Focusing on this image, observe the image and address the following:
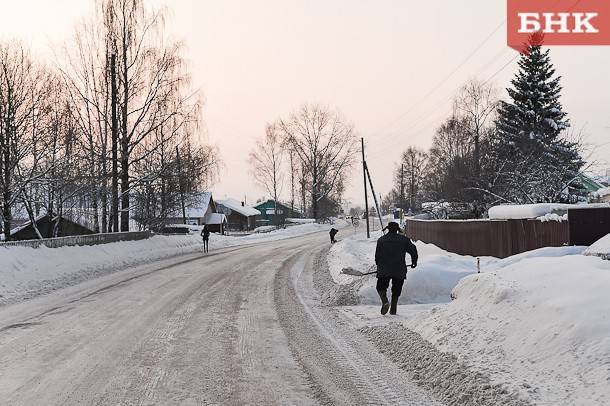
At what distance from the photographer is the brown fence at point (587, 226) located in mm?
14328

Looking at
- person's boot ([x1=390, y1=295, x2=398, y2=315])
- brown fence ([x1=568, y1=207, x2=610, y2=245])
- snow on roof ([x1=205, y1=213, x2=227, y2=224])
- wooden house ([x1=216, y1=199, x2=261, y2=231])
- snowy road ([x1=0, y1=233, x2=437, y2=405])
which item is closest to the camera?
snowy road ([x1=0, y1=233, x2=437, y2=405])

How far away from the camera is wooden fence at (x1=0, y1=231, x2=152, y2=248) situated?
1799cm

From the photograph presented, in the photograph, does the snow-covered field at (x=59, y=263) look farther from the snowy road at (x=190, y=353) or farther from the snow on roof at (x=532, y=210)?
the snow on roof at (x=532, y=210)

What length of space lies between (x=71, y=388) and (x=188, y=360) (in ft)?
4.78

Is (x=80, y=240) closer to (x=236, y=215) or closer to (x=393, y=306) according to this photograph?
(x=393, y=306)

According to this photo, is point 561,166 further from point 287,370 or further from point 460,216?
point 287,370

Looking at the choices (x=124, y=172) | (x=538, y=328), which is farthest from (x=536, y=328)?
(x=124, y=172)

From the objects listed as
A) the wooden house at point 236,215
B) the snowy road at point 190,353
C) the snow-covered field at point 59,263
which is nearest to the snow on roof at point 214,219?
the wooden house at point 236,215

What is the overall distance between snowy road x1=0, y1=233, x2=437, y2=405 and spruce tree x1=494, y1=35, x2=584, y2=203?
65.5ft

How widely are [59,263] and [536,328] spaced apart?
16722mm

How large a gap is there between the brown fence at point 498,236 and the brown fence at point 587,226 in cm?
19

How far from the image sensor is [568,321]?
5.32m

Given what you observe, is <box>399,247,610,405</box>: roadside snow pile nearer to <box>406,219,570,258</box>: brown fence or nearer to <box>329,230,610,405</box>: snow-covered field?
<box>329,230,610,405</box>: snow-covered field

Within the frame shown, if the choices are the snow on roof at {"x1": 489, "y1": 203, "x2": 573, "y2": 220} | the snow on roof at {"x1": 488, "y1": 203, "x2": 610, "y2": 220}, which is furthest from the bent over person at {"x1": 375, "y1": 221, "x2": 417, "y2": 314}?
the snow on roof at {"x1": 489, "y1": 203, "x2": 573, "y2": 220}
